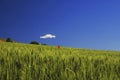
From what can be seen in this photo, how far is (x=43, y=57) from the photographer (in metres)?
7.03

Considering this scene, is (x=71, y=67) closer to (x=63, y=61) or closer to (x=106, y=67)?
(x=63, y=61)

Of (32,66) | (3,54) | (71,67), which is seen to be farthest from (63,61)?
(3,54)

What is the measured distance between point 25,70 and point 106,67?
2.36 meters

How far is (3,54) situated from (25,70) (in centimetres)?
122

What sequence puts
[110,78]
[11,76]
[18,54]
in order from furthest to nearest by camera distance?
[18,54] < [110,78] < [11,76]

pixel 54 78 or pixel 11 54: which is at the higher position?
pixel 11 54

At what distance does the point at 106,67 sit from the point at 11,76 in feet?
8.56

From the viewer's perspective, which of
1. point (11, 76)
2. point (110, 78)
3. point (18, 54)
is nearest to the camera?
point (11, 76)

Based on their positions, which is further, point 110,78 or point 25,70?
point 110,78

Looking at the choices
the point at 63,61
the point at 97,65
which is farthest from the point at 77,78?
the point at 97,65

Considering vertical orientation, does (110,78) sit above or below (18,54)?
below

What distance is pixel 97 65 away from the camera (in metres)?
7.46

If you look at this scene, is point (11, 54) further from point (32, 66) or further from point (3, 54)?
point (32, 66)

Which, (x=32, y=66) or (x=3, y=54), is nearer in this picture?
(x=32, y=66)
